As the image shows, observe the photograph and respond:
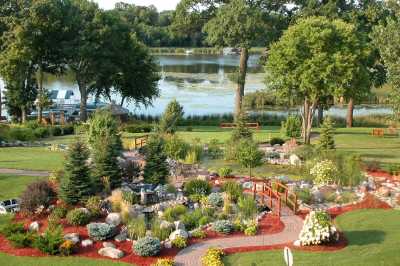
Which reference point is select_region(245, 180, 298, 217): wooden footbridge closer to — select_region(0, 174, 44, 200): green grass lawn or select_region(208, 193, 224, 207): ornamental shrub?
select_region(208, 193, 224, 207): ornamental shrub

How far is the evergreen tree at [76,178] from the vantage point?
21.0 meters

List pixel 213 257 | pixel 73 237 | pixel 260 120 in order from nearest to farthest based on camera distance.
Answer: pixel 213 257, pixel 73 237, pixel 260 120

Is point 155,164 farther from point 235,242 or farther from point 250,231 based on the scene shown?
point 235,242

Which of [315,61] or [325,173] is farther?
[315,61]

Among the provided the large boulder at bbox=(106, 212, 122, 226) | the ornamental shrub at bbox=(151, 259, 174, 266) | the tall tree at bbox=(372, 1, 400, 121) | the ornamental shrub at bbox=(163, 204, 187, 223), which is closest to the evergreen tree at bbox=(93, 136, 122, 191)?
the large boulder at bbox=(106, 212, 122, 226)

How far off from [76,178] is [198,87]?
204ft

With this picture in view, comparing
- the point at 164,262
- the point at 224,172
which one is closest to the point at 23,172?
the point at 224,172

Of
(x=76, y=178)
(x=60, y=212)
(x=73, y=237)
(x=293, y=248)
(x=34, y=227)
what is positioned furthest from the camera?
(x=76, y=178)

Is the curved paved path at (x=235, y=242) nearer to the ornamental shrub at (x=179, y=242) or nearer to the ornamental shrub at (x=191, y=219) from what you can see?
the ornamental shrub at (x=179, y=242)

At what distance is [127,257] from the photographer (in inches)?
667

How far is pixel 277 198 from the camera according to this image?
2203cm

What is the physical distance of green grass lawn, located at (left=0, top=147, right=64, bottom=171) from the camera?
91.9ft

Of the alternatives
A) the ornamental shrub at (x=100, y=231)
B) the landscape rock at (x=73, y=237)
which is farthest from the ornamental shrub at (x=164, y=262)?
the landscape rock at (x=73, y=237)

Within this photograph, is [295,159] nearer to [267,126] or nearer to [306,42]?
[306,42]
